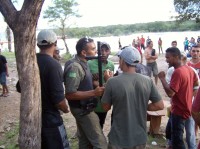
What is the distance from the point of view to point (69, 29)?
30453 mm

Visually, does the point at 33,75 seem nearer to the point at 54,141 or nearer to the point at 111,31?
the point at 54,141

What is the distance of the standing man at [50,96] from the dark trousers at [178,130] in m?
1.52

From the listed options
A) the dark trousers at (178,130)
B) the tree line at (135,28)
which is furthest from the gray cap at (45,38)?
the tree line at (135,28)

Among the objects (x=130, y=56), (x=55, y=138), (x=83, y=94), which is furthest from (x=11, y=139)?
(x=130, y=56)

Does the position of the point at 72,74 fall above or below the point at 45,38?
below

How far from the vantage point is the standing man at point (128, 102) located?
266 cm

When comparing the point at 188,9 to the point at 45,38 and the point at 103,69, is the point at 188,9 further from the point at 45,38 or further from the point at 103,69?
the point at 45,38

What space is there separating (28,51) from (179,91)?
1923 mm

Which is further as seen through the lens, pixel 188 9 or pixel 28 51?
pixel 188 9

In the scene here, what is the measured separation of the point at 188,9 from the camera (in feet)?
66.6

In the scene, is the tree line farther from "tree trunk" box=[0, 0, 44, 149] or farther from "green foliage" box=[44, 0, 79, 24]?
"tree trunk" box=[0, 0, 44, 149]

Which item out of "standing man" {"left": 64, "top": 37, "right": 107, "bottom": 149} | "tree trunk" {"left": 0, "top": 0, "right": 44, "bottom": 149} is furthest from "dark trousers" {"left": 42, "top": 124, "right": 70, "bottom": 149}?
"standing man" {"left": 64, "top": 37, "right": 107, "bottom": 149}

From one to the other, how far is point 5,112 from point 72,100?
446 centimetres

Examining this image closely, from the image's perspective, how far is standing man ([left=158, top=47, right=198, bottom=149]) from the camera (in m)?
3.50
